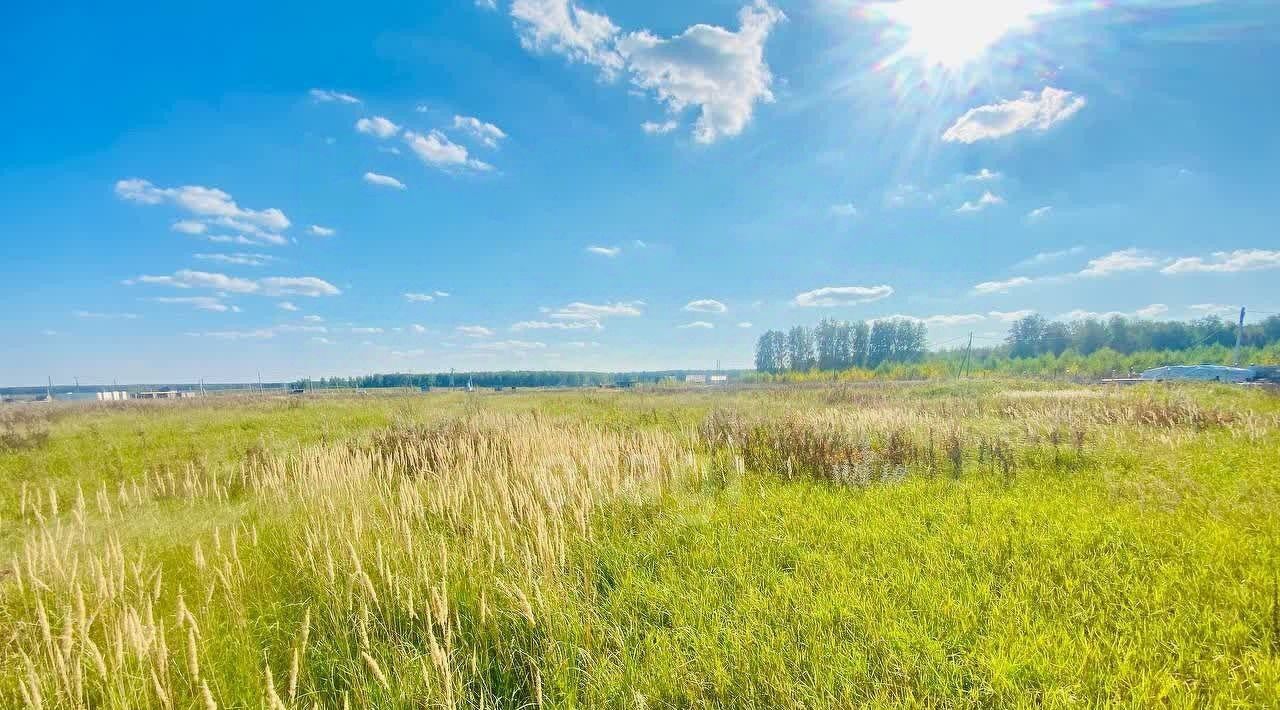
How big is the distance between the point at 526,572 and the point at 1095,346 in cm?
10817

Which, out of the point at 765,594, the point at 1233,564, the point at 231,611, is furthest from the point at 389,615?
the point at 1233,564

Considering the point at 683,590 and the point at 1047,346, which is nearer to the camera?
the point at 683,590

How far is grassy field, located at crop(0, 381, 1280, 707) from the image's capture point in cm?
245

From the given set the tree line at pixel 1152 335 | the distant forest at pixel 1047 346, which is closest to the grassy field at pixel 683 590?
the distant forest at pixel 1047 346

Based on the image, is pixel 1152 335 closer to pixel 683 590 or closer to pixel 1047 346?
pixel 1047 346

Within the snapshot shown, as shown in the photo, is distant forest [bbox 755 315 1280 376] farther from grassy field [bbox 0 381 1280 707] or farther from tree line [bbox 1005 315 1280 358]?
grassy field [bbox 0 381 1280 707]

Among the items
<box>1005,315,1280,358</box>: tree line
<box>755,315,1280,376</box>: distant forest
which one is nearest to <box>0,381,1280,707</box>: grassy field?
<box>755,315,1280,376</box>: distant forest

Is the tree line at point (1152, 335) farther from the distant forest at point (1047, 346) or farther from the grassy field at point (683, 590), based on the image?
the grassy field at point (683, 590)

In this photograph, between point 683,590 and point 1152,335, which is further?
point 1152,335

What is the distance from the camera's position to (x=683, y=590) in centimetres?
345

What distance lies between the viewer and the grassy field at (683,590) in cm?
245

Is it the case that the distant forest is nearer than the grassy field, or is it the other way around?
the grassy field

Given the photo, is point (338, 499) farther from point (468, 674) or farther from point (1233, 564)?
point (1233, 564)

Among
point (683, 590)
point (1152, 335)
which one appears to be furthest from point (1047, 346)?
point (683, 590)
